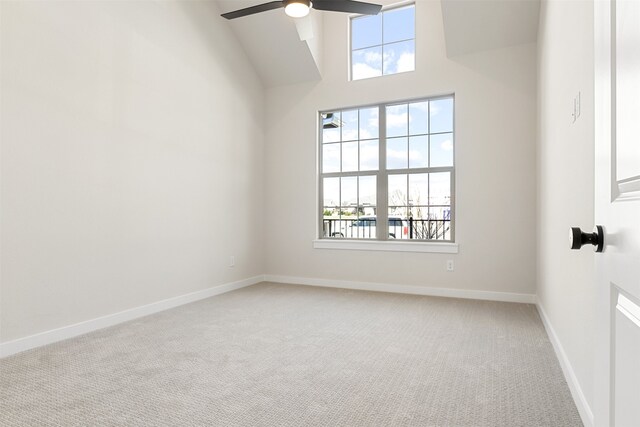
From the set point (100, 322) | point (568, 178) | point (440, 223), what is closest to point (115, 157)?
point (100, 322)

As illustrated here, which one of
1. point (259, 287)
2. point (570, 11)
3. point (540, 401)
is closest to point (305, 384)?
point (540, 401)

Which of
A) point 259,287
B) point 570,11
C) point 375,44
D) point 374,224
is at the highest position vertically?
point 375,44

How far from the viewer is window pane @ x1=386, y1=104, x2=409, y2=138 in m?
4.71

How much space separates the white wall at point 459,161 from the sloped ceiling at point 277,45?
18 centimetres

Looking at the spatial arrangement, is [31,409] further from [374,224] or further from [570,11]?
[374,224]

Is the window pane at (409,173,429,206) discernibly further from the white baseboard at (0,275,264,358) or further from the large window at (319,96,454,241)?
the white baseboard at (0,275,264,358)

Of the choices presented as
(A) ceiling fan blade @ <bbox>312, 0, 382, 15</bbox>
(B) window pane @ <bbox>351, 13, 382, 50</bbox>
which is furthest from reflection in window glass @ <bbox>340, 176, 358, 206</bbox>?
(A) ceiling fan blade @ <bbox>312, 0, 382, 15</bbox>

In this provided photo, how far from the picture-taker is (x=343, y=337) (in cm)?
287

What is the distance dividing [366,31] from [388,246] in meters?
2.78

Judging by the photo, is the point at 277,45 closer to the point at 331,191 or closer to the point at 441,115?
the point at 331,191

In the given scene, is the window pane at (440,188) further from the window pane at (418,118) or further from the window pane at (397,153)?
the window pane at (418,118)

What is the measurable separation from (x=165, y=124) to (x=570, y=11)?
11.0 ft

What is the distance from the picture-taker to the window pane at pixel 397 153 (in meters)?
4.71

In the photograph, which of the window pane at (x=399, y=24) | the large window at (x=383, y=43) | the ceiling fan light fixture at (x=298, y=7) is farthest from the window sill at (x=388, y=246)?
the ceiling fan light fixture at (x=298, y=7)
